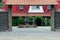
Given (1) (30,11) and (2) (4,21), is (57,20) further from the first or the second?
(1) (30,11)

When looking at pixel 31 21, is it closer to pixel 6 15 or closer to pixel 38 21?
pixel 38 21

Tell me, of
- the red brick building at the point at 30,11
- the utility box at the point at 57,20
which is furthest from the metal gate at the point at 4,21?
the red brick building at the point at 30,11

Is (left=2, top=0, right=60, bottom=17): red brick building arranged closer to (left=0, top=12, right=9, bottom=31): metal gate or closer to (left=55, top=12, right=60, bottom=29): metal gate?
(left=55, top=12, right=60, bottom=29): metal gate

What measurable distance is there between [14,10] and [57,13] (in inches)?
620

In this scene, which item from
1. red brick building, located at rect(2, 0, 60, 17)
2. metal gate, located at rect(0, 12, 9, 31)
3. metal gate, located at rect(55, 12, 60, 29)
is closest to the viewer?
metal gate, located at rect(0, 12, 9, 31)

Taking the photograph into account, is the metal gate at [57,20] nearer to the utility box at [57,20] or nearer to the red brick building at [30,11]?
the utility box at [57,20]

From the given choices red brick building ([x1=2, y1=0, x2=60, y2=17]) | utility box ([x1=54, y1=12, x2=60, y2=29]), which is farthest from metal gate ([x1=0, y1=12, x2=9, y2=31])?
red brick building ([x1=2, y1=0, x2=60, y2=17])

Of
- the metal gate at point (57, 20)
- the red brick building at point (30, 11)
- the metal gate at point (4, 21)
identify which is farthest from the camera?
the red brick building at point (30, 11)

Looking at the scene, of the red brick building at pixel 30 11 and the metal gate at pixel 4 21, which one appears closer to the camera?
the metal gate at pixel 4 21

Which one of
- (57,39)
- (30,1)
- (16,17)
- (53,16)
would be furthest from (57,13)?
(16,17)

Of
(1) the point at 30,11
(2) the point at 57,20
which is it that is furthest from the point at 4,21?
(1) the point at 30,11

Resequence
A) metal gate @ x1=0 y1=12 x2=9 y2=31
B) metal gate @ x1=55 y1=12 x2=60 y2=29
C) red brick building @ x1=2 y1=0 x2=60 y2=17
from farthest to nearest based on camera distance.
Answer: red brick building @ x1=2 y1=0 x2=60 y2=17 < metal gate @ x1=55 y1=12 x2=60 y2=29 < metal gate @ x1=0 y1=12 x2=9 y2=31

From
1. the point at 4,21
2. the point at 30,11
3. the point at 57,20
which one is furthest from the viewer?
the point at 30,11

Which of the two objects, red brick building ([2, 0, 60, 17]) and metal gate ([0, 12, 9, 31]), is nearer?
metal gate ([0, 12, 9, 31])
